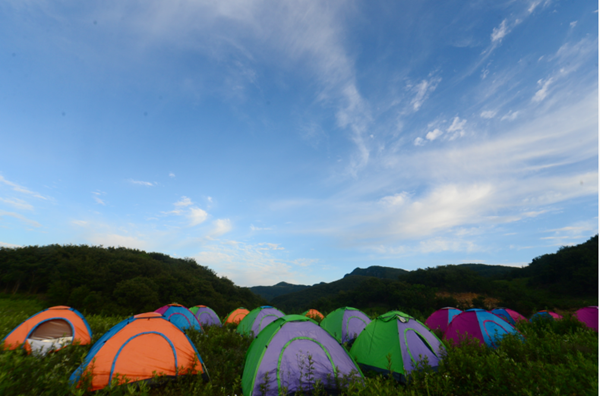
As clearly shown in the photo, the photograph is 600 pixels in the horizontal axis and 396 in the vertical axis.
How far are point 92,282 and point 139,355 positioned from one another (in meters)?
27.7

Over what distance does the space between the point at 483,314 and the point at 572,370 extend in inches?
292

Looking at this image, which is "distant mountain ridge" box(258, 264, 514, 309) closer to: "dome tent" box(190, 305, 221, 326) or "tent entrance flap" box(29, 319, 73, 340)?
"dome tent" box(190, 305, 221, 326)

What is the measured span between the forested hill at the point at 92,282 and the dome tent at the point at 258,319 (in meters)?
14.3

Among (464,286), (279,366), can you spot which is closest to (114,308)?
(279,366)

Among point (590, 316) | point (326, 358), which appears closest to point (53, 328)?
point (326, 358)

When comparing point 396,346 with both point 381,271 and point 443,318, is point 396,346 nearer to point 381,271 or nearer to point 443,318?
point 443,318

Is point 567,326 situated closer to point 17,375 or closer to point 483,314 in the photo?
point 483,314

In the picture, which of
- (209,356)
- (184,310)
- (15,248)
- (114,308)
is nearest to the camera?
(209,356)

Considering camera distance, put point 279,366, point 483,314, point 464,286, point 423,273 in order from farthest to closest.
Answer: point 423,273 < point 464,286 < point 483,314 < point 279,366

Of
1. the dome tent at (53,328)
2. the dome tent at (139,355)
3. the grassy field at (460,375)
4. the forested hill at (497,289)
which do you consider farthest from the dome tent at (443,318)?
the forested hill at (497,289)

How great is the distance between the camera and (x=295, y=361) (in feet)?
21.5

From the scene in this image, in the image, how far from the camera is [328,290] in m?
92.2

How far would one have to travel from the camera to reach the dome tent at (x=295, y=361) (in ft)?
20.3

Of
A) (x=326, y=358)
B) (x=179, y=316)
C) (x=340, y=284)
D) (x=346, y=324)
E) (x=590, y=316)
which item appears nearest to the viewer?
(x=326, y=358)
